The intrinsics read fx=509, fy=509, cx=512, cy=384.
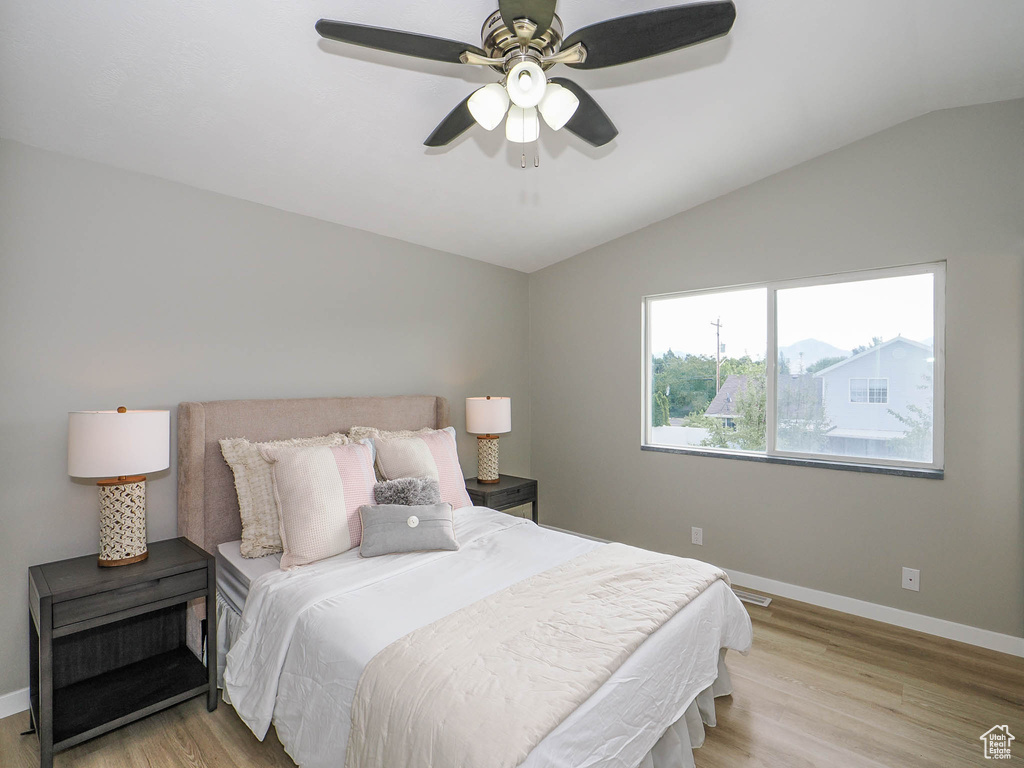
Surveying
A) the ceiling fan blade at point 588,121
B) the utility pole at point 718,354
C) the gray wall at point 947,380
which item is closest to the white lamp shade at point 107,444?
the ceiling fan blade at point 588,121

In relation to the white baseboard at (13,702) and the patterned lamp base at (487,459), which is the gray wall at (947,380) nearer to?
the patterned lamp base at (487,459)

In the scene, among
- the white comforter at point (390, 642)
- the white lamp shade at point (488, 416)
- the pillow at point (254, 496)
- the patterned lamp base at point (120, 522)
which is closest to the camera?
the white comforter at point (390, 642)

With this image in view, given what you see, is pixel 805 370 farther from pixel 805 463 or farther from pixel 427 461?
pixel 427 461

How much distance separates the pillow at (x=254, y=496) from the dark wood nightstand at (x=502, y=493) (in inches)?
54.0

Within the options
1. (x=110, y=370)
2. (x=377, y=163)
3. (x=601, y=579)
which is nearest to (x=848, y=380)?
(x=601, y=579)

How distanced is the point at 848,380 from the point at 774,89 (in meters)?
1.79

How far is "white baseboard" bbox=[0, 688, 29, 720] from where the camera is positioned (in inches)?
83.7

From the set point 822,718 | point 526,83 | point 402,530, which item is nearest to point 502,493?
point 402,530

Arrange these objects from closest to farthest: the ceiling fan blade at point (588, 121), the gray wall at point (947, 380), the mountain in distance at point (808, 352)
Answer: the ceiling fan blade at point (588, 121)
the gray wall at point (947, 380)
the mountain in distance at point (808, 352)

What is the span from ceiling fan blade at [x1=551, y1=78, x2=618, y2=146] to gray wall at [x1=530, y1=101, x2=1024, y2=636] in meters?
1.46

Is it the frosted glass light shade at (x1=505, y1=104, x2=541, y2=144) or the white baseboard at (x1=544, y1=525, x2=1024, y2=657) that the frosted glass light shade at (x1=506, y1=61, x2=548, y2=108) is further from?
the white baseboard at (x1=544, y1=525, x2=1024, y2=657)

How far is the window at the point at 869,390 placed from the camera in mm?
3084

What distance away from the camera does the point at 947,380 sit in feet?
9.26

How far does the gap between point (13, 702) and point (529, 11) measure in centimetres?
327
